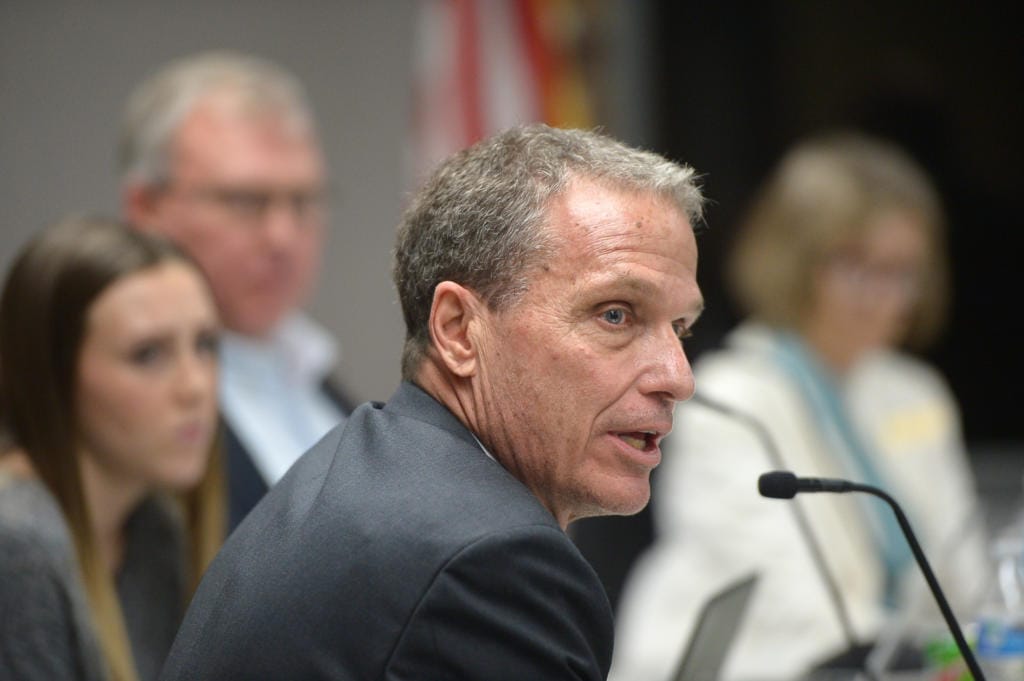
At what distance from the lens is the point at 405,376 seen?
1.46m

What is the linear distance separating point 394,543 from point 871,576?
1.84 metres

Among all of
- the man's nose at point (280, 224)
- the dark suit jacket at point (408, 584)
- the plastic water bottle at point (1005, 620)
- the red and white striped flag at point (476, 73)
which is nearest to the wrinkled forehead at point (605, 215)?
the dark suit jacket at point (408, 584)

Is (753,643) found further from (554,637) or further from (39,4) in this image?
(39,4)

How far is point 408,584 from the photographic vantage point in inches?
45.9

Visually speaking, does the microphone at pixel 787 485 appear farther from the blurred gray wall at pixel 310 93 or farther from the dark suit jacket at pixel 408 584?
the blurred gray wall at pixel 310 93

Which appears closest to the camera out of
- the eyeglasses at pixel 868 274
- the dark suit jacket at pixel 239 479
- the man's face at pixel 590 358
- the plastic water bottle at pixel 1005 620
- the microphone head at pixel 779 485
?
the man's face at pixel 590 358

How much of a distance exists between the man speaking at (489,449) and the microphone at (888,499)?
140 mm

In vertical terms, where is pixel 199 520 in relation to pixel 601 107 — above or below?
below

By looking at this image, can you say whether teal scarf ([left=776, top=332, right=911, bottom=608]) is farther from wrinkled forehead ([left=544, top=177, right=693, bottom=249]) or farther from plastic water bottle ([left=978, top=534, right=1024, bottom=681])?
wrinkled forehead ([left=544, top=177, right=693, bottom=249])

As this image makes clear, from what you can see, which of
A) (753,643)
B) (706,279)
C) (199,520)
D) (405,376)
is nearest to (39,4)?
(706,279)

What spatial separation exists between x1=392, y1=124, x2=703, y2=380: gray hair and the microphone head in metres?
0.27

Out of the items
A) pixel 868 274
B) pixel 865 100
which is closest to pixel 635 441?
pixel 868 274

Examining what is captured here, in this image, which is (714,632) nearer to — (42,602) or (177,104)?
(42,602)

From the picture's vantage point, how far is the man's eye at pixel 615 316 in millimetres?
1358
